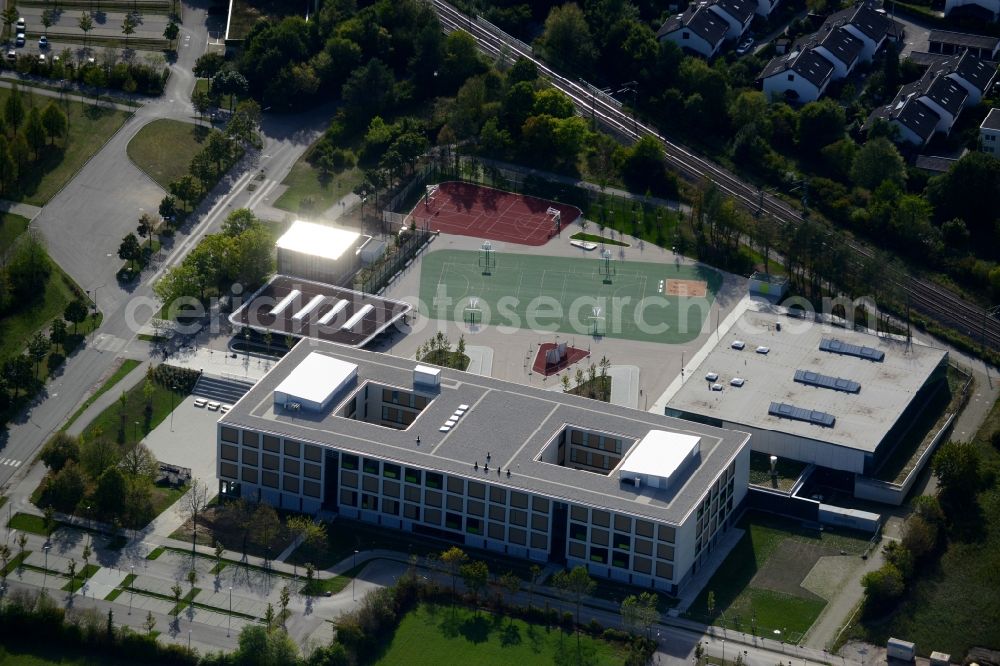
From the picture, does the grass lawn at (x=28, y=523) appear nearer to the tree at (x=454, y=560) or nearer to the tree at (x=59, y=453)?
the tree at (x=59, y=453)

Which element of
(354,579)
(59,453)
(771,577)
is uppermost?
(771,577)

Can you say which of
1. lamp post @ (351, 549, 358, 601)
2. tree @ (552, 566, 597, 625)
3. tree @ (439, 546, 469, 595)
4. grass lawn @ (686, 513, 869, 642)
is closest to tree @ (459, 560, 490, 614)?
tree @ (439, 546, 469, 595)

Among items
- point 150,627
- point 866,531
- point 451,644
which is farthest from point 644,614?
point 150,627

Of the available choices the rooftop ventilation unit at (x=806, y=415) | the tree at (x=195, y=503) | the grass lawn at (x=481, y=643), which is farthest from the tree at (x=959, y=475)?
the tree at (x=195, y=503)

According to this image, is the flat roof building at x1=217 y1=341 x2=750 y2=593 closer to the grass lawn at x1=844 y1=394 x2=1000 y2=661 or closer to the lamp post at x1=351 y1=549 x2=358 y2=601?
the lamp post at x1=351 y1=549 x2=358 y2=601

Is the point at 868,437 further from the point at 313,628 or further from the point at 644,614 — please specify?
the point at 313,628

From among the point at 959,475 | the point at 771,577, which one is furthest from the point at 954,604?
the point at 959,475

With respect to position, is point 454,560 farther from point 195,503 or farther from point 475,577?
point 195,503
